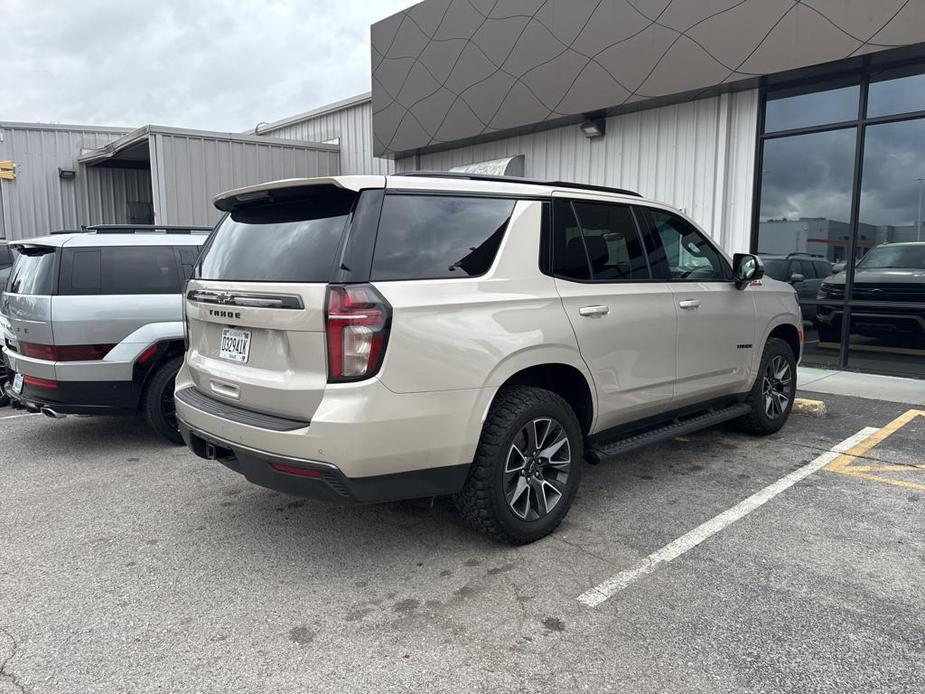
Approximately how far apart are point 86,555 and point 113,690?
1.37 meters

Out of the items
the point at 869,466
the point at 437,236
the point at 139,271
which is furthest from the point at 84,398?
the point at 869,466

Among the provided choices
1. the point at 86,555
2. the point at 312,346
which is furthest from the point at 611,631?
the point at 86,555

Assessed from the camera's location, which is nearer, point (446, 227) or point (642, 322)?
point (446, 227)

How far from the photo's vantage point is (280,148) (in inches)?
586

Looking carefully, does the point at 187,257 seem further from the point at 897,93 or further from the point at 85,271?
the point at 897,93

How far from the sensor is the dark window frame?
7.99 meters

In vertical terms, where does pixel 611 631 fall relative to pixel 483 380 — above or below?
below

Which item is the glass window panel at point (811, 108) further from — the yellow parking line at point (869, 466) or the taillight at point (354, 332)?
the taillight at point (354, 332)

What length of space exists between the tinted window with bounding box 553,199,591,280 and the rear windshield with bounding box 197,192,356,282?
3.96ft

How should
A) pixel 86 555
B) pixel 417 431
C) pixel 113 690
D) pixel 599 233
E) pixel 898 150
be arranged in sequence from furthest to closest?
1. pixel 898 150
2. pixel 599 233
3. pixel 86 555
4. pixel 417 431
5. pixel 113 690

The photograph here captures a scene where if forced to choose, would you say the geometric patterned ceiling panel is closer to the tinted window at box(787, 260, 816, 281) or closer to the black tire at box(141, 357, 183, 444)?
the tinted window at box(787, 260, 816, 281)

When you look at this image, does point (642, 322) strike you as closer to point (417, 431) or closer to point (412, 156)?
point (417, 431)

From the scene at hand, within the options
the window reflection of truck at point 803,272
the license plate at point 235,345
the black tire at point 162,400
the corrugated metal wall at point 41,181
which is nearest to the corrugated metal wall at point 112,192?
the corrugated metal wall at point 41,181

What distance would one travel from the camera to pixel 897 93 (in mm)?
7992
